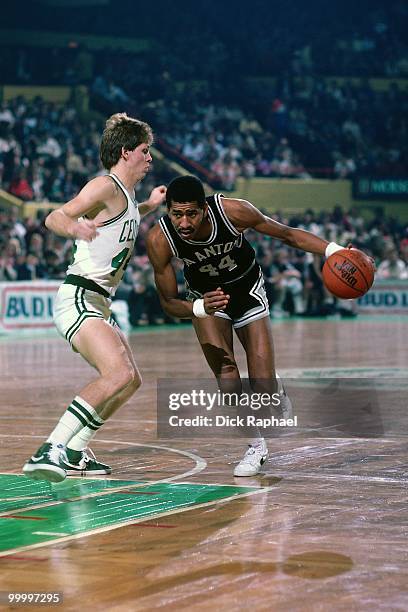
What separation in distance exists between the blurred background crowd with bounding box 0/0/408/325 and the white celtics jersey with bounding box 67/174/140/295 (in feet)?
69.4

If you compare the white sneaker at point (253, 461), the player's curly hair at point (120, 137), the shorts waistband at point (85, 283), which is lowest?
the white sneaker at point (253, 461)

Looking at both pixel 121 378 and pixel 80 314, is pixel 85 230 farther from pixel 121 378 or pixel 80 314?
pixel 121 378

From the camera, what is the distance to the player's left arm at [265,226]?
328 inches

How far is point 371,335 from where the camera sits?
24.2 metres

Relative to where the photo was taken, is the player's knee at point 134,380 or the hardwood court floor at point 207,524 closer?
the hardwood court floor at point 207,524

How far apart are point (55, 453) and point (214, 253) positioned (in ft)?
6.34

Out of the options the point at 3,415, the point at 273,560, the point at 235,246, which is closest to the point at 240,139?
the point at 3,415

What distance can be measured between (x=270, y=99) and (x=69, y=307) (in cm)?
3381

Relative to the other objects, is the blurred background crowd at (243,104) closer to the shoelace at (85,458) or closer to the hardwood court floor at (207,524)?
the hardwood court floor at (207,524)

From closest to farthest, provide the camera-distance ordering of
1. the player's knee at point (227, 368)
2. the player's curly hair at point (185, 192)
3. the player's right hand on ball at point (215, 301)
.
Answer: the player's right hand on ball at point (215, 301) → the player's curly hair at point (185, 192) → the player's knee at point (227, 368)

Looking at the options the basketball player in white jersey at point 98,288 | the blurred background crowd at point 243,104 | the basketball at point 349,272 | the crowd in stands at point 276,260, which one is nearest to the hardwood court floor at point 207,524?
the basketball player in white jersey at point 98,288

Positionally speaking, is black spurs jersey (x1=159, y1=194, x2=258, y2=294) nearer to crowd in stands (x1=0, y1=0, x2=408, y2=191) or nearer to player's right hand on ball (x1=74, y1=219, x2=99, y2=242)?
player's right hand on ball (x1=74, y1=219, x2=99, y2=242)

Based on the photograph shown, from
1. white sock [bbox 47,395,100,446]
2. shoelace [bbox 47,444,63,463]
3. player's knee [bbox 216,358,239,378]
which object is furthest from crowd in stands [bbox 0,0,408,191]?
shoelace [bbox 47,444,63,463]

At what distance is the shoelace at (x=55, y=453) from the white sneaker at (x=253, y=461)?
1.39 meters
